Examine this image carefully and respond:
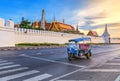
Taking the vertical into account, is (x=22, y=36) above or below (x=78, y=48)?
above

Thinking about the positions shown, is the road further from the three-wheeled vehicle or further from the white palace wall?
the white palace wall

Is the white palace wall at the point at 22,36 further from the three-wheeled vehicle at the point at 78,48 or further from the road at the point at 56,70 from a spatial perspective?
the road at the point at 56,70

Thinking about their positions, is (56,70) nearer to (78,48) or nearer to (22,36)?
(78,48)

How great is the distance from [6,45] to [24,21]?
2576 centimetres

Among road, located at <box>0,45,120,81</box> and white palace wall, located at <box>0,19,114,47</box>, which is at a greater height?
white palace wall, located at <box>0,19,114,47</box>

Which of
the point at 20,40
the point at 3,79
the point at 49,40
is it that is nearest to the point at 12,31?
→ the point at 20,40

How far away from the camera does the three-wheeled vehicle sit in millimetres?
18125

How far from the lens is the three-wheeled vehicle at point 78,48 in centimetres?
1812

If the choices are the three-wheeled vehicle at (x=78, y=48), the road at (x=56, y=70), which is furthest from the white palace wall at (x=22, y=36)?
the road at (x=56, y=70)

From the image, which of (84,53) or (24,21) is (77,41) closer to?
(84,53)

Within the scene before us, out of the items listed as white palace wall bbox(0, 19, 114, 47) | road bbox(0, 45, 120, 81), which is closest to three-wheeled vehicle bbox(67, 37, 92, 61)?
road bbox(0, 45, 120, 81)

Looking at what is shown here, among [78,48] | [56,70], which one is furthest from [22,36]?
[56,70]

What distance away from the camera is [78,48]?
1866cm

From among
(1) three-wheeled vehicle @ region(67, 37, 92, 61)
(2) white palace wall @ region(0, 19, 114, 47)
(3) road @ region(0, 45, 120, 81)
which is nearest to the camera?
(3) road @ region(0, 45, 120, 81)
